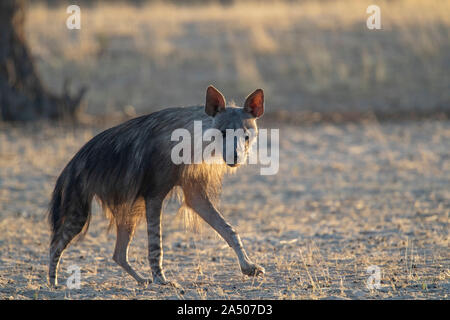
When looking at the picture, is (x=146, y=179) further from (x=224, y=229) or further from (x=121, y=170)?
(x=224, y=229)

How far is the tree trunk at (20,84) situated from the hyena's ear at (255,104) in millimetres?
9529

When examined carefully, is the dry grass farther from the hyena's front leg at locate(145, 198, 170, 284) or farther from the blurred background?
the hyena's front leg at locate(145, 198, 170, 284)

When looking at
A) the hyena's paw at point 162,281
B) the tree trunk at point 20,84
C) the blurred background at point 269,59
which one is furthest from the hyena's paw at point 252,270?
the blurred background at point 269,59

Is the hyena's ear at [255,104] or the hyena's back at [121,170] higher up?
the hyena's ear at [255,104]

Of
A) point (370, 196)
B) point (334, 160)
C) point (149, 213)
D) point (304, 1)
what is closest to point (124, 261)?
point (149, 213)

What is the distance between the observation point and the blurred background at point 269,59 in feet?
58.4

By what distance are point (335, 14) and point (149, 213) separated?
691 inches

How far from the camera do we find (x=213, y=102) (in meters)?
6.77

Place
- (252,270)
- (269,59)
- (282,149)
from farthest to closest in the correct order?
(269,59) → (282,149) → (252,270)

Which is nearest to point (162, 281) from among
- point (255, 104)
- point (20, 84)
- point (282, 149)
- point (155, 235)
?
point (155, 235)

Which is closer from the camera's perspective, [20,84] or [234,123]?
[234,123]

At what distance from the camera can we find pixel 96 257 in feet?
27.5

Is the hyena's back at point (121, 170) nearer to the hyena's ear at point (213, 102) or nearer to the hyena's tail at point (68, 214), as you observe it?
the hyena's tail at point (68, 214)

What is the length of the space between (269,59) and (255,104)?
43.2 ft
